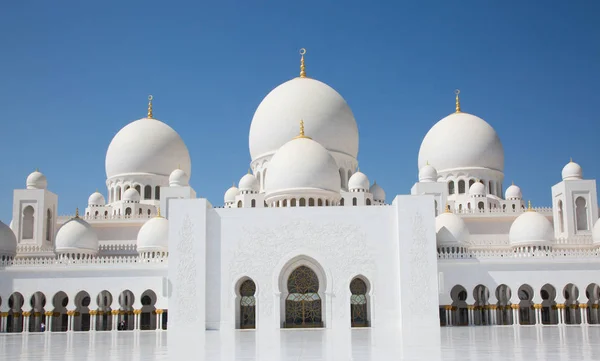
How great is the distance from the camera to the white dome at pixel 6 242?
826 inches

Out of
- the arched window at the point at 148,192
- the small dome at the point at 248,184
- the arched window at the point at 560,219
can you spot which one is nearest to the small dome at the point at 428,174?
the arched window at the point at 560,219

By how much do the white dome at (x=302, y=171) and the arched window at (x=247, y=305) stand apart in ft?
9.87

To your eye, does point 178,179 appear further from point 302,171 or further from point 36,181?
point 302,171

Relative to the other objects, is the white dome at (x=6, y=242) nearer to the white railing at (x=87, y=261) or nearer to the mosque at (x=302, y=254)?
the mosque at (x=302, y=254)

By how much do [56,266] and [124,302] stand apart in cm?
266

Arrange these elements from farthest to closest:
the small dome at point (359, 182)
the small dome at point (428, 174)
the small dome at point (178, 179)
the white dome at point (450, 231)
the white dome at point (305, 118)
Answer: the small dome at point (428, 174), the small dome at point (178, 179), the white dome at point (305, 118), the small dome at point (359, 182), the white dome at point (450, 231)

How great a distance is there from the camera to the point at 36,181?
79.5 ft

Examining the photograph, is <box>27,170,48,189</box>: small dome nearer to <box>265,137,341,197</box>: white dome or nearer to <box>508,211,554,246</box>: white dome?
<box>265,137,341,197</box>: white dome

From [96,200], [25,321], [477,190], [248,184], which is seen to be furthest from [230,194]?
[477,190]

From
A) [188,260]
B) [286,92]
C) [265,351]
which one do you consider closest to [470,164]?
[286,92]

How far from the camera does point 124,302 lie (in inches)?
868

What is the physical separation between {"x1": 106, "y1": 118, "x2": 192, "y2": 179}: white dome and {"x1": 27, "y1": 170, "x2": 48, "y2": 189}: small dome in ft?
11.1

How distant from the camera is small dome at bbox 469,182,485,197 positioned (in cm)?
2614

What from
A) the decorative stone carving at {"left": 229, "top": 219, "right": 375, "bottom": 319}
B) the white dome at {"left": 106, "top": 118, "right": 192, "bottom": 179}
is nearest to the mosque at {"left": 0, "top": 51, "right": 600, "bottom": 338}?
the decorative stone carving at {"left": 229, "top": 219, "right": 375, "bottom": 319}
